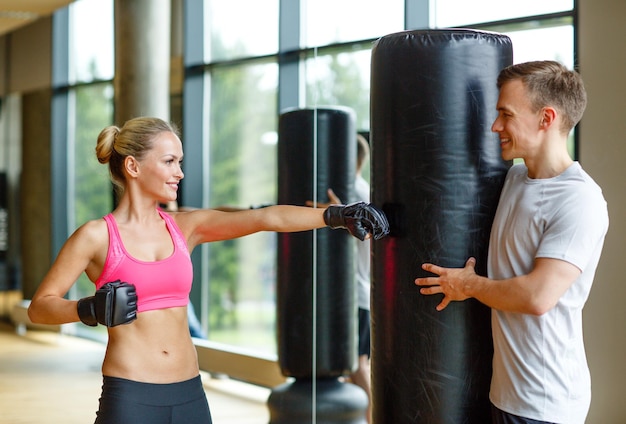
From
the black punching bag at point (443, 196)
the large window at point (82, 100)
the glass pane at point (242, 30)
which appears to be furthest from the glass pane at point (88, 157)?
the black punching bag at point (443, 196)

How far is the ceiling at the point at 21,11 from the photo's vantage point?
2736 mm

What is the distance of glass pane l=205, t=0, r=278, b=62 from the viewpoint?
3.06 meters

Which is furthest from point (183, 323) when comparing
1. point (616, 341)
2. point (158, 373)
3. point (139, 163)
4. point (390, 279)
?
point (616, 341)

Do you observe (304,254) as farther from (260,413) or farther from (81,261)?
(81,261)

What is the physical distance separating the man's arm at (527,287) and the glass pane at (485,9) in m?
1.04

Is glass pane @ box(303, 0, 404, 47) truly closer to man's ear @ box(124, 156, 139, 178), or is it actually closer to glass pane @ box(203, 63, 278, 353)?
glass pane @ box(203, 63, 278, 353)

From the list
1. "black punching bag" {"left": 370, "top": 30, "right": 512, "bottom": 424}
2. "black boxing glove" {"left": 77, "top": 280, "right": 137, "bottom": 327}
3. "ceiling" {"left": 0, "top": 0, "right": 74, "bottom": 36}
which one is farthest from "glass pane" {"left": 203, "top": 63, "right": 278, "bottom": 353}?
"black boxing glove" {"left": 77, "top": 280, "right": 137, "bottom": 327}

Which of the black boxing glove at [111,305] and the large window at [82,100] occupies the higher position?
the large window at [82,100]

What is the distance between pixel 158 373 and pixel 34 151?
4.28ft

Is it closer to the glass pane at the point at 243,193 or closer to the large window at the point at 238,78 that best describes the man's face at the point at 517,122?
the large window at the point at 238,78

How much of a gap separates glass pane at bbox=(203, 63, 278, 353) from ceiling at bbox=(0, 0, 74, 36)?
2.19 feet

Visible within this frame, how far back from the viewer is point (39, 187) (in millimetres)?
2949

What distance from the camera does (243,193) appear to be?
3.12 metres

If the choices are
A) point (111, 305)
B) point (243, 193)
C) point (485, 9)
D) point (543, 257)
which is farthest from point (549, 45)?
point (111, 305)
